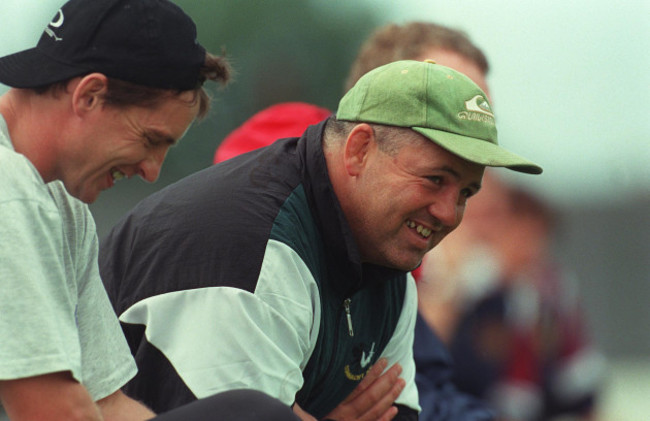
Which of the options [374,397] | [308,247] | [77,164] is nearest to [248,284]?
[308,247]

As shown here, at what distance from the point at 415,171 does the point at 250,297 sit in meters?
0.67

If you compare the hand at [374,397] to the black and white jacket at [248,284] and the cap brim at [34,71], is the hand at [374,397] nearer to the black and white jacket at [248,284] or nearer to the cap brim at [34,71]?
the black and white jacket at [248,284]

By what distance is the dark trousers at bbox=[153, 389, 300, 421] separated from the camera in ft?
7.16

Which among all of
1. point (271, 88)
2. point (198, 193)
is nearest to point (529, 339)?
point (198, 193)

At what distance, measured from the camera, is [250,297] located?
9.11 ft

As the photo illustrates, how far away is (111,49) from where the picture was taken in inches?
96.5

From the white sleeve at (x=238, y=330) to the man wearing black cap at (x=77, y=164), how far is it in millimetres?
134

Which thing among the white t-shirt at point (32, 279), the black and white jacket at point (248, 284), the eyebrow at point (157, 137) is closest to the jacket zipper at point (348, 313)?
the black and white jacket at point (248, 284)

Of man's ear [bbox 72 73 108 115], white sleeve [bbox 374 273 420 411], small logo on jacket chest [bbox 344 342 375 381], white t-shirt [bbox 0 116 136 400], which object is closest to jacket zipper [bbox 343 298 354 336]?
small logo on jacket chest [bbox 344 342 375 381]

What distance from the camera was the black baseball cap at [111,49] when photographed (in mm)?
2426

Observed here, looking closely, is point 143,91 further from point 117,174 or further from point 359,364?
point 359,364

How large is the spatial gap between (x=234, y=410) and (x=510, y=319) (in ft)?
10.5

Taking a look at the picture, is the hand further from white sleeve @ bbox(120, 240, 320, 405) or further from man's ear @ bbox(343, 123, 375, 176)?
man's ear @ bbox(343, 123, 375, 176)

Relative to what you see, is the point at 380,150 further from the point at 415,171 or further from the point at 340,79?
the point at 340,79
